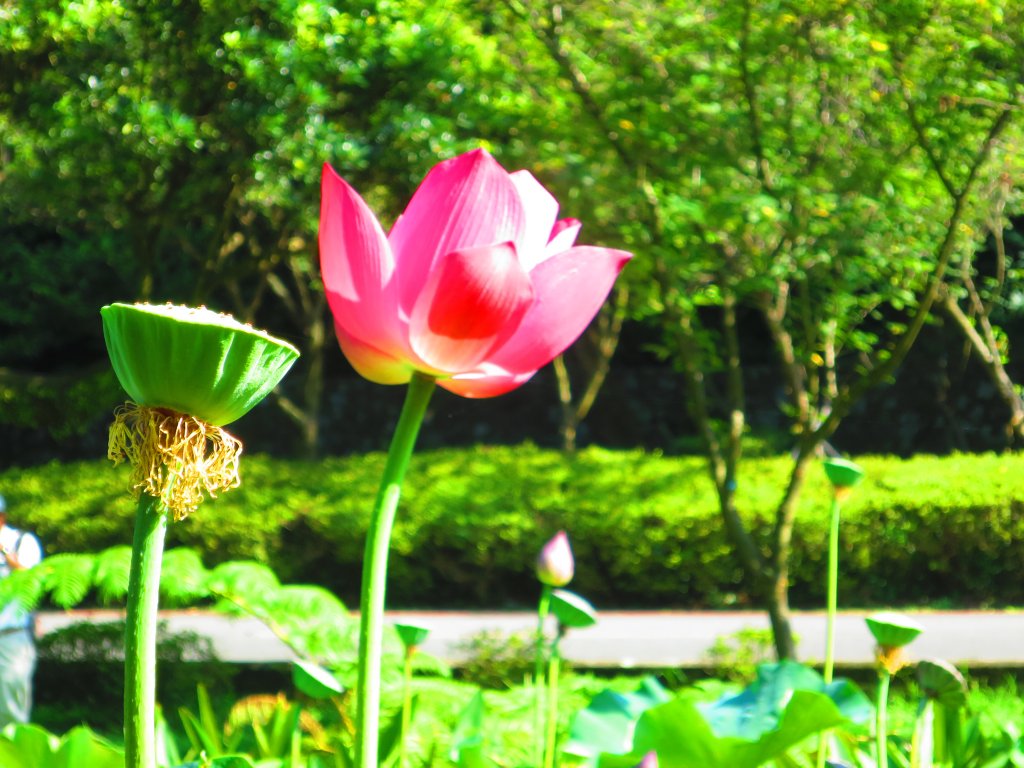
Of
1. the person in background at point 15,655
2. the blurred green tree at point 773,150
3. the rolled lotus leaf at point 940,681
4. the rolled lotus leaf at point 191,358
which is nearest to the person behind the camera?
the rolled lotus leaf at point 191,358

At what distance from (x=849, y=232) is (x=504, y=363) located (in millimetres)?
3731

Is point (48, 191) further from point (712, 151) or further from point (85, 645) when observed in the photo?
point (712, 151)

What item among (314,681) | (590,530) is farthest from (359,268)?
(590,530)

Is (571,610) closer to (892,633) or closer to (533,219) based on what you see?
(892,633)

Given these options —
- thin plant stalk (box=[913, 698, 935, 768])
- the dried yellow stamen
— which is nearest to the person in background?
thin plant stalk (box=[913, 698, 935, 768])

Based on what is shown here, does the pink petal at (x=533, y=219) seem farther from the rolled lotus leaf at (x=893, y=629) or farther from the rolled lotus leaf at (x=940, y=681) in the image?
the rolled lotus leaf at (x=940, y=681)

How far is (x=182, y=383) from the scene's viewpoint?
0.59m

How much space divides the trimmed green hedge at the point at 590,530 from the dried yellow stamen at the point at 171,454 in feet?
23.3

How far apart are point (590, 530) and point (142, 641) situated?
287 inches

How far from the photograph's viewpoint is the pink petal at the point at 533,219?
70 centimetres

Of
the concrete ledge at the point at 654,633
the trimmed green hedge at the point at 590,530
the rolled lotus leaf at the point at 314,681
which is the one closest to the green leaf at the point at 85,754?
the rolled lotus leaf at the point at 314,681

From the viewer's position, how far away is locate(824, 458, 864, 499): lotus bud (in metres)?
1.12

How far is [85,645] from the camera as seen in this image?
200 inches

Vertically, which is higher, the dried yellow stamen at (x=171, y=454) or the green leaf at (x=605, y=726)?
the dried yellow stamen at (x=171, y=454)
